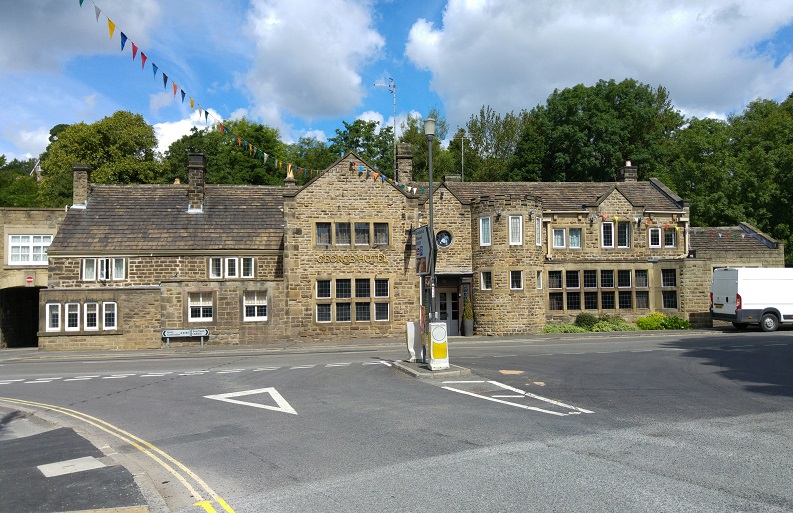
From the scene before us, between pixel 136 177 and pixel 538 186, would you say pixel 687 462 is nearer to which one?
pixel 538 186

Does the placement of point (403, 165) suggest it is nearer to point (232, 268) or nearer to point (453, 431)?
point (232, 268)

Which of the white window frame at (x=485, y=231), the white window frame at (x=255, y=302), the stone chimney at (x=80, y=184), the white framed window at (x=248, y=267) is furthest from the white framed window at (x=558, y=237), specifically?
the stone chimney at (x=80, y=184)

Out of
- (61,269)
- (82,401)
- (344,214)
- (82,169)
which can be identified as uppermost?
(82,169)

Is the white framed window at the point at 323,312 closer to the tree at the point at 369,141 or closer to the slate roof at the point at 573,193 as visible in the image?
the slate roof at the point at 573,193

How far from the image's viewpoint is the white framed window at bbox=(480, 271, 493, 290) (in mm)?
32688

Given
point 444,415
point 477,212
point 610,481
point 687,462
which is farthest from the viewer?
point 477,212

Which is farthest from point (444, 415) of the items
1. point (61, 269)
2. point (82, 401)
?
point (61, 269)

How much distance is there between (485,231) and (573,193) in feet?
24.2

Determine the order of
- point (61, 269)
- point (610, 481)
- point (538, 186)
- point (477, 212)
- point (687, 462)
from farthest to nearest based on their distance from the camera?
point (538, 186), point (477, 212), point (61, 269), point (687, 462), point (610, 481)

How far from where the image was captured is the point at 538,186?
124 feet

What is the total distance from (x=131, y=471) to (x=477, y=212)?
2658 cm

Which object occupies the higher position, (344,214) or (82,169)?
(82,169)

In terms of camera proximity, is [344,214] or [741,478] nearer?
[741,478]

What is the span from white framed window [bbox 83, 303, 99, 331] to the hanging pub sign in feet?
57.4
